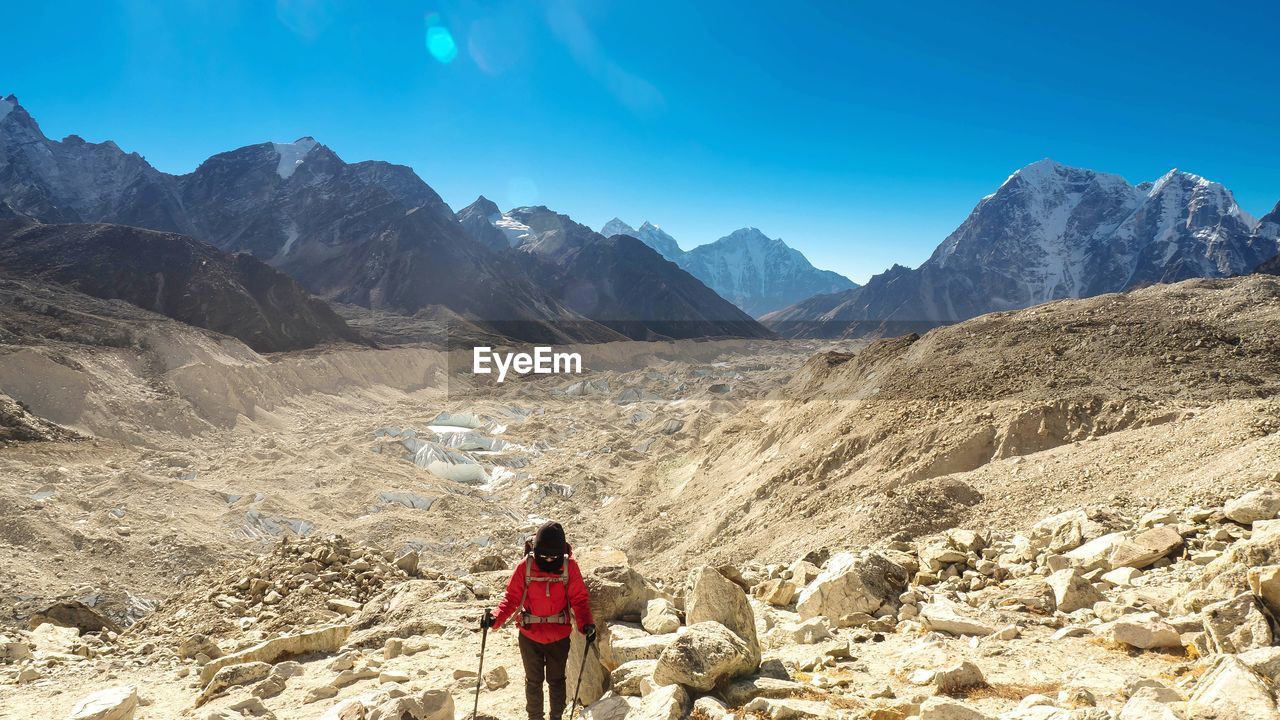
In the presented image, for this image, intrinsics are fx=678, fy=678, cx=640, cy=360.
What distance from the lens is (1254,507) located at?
6133mm

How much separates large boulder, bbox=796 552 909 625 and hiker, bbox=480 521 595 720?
2674mm

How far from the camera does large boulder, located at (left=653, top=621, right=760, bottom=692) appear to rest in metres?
4.28

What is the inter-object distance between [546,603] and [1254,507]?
639cm

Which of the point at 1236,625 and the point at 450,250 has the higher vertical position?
the point at 450,250

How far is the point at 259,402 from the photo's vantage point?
31438 millimetres

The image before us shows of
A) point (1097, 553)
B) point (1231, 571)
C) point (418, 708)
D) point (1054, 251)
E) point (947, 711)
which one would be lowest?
point (418, 708)

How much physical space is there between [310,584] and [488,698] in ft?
17.0

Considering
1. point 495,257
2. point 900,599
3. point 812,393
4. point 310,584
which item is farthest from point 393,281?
point 900,599

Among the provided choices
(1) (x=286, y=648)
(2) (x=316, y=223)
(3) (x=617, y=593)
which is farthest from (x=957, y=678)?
(2) (x=316, y=223)

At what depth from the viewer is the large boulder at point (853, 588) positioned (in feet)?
20.4

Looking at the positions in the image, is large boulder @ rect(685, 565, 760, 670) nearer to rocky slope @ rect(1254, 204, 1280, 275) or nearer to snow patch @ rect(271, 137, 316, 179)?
snow patch @ rect(271, 137, 316, 179)

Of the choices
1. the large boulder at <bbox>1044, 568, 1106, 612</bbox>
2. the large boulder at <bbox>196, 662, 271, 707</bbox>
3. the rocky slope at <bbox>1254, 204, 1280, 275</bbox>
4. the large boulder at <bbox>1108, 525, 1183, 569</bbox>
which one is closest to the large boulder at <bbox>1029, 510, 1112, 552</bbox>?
the large boulder at <bbox>1108, 525, 1183, 569</bbox>

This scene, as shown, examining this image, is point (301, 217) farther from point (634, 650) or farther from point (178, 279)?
point (634, 650)

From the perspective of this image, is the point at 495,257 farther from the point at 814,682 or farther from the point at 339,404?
the point at 814,682
